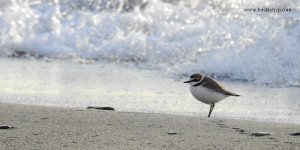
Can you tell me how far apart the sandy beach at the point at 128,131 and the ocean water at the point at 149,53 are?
2.19 ft

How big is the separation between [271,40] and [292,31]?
14.8 inches

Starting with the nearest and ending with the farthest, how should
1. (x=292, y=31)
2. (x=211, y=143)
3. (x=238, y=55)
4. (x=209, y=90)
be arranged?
(x=211, y=143) < (x=209, y=90) < (x=238, y=55) < (x=292, y=31)

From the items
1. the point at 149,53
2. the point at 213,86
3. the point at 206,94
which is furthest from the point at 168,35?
the point at 206,94

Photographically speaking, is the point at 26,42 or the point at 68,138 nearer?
the point at 68,138

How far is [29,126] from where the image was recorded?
4.69 meters

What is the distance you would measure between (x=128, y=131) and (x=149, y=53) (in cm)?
481

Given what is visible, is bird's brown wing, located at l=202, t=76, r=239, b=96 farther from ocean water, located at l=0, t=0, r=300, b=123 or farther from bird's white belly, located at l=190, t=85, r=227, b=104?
ocean water, located at l=0, t=0, r=300, b=123

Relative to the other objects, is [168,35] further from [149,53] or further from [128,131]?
[128,131]

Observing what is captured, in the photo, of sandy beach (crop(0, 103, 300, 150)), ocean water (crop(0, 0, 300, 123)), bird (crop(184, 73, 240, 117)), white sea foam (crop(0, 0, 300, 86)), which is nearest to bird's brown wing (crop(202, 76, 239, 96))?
bird (crop(184, 73, 240, 117))

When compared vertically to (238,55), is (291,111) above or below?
below

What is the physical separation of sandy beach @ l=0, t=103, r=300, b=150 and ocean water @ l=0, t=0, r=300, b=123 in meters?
0.67

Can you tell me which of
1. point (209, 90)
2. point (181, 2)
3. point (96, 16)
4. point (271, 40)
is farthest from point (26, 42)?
point (209, 90)

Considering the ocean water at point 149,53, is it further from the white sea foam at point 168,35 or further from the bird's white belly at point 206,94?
the bird's white belly at point 206,94

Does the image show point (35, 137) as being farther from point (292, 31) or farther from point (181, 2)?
point (181, 2)
